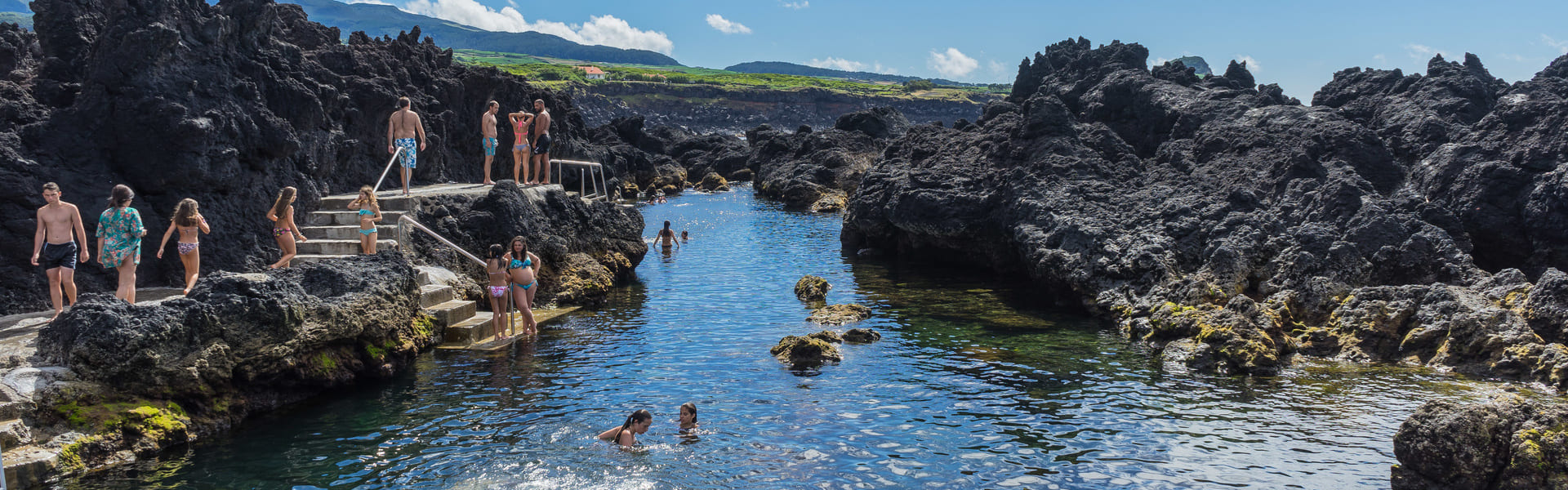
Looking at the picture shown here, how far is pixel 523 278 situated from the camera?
1861cm

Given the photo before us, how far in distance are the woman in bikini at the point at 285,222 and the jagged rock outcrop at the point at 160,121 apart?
132 cm

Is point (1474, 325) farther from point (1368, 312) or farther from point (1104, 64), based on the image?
point (1104, 64)

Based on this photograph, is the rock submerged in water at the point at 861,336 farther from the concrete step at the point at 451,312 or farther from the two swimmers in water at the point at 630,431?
the concrete step at the point at 451,312

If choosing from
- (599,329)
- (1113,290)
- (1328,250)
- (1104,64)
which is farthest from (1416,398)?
(1104,64)

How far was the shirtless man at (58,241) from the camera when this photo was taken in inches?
488

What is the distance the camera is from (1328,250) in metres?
18.2

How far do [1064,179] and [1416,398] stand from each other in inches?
501

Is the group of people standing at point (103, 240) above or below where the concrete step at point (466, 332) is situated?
above

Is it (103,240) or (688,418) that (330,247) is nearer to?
(103,240)

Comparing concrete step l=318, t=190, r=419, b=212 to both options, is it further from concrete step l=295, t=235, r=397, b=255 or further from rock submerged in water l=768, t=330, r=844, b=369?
rock submerged in water l=768, t=330, r=844, b=369

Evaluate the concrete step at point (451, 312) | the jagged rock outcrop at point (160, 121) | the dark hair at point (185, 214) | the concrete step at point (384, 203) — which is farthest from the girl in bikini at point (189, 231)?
the concrete step at point (384, 203)

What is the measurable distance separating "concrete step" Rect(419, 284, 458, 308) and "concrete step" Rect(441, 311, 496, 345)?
0.83m

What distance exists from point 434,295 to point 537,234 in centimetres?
498

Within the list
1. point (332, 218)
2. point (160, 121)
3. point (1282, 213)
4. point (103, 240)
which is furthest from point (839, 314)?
point (103, 240)
